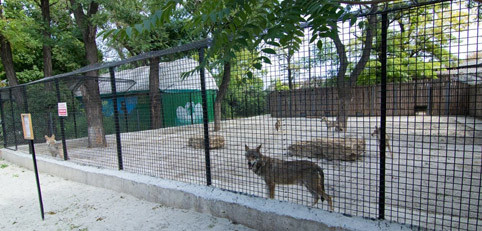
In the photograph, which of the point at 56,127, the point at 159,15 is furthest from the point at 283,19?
the point at 56,127

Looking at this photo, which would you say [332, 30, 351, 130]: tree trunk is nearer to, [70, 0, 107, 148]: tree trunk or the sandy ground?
the sandy ground

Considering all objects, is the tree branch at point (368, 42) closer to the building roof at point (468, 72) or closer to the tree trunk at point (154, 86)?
the building roof at point (468, 72)

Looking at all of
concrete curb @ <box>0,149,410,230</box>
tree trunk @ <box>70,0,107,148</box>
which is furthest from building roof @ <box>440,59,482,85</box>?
tree trunk @ <box>70,0,107,148</box>

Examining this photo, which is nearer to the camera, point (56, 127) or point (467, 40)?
point (467, 40)

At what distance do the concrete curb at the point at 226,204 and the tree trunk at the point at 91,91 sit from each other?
4.09 meters

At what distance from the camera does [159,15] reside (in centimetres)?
181

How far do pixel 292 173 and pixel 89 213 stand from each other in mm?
3415

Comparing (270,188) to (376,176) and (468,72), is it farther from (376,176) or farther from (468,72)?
(468,72)

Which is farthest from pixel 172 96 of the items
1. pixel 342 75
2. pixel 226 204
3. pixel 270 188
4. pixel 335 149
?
pixel 342 75

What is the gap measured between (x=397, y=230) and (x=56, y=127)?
10.1 m

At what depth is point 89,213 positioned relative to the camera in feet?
14.2

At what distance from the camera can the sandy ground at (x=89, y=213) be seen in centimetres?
376

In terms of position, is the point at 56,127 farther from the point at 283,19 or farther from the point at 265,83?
the point at 283,19

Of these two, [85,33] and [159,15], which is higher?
[85,33]
